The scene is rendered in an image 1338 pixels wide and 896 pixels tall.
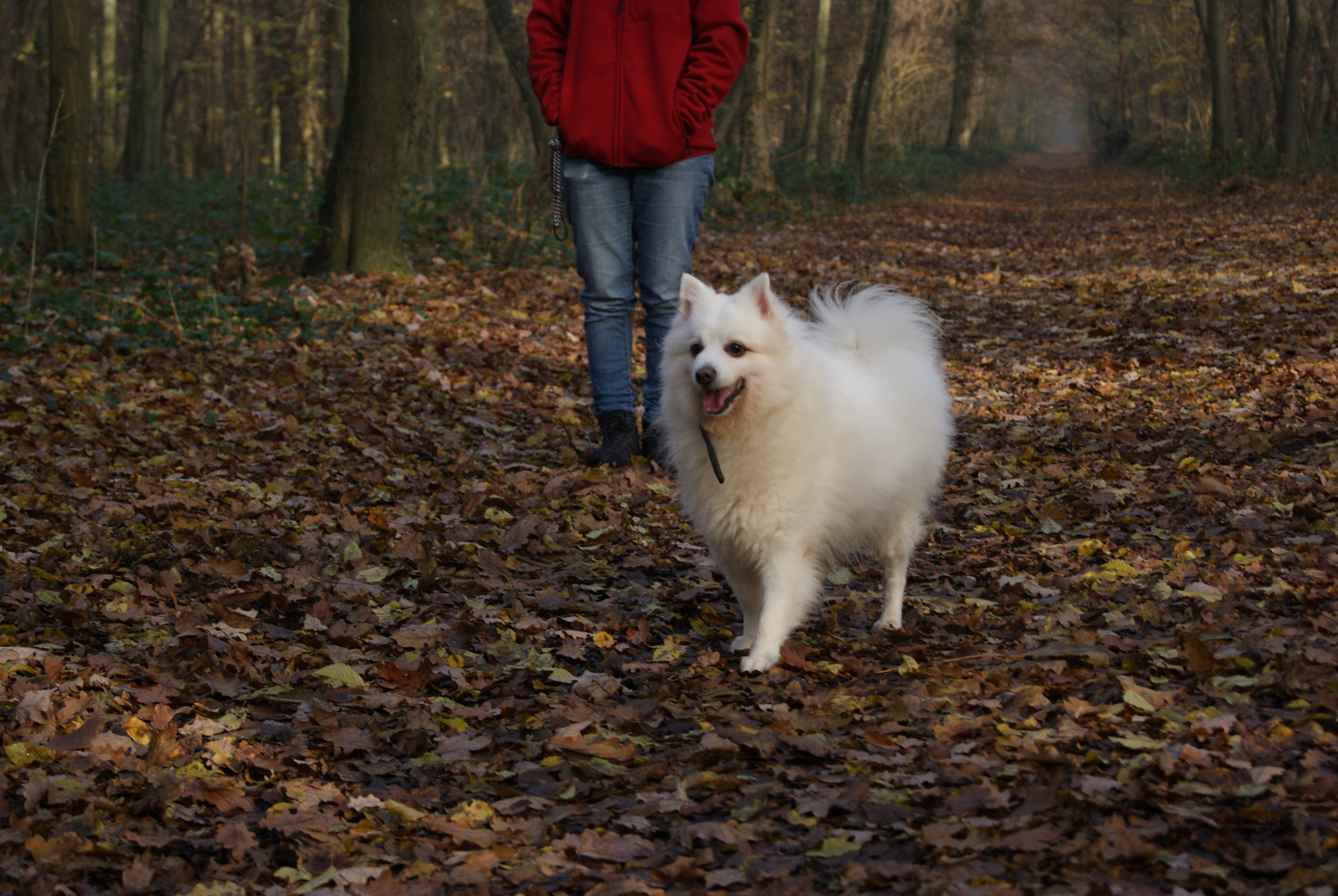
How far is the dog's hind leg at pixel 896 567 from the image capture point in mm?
A: 4223

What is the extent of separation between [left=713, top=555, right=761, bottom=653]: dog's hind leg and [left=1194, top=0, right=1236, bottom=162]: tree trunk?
21.9m

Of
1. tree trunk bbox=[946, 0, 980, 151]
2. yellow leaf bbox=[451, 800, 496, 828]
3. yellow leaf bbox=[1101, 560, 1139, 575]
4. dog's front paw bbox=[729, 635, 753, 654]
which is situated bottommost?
yellow leaf bbox=[451, 800, 496, 828]

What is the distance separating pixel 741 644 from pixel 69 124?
9.65 m

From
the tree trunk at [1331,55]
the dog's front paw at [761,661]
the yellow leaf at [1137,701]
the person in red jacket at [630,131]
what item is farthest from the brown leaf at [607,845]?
the tree trunk at [1331,55]

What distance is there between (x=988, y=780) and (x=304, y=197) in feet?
44.7

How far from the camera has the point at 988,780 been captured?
108 inches

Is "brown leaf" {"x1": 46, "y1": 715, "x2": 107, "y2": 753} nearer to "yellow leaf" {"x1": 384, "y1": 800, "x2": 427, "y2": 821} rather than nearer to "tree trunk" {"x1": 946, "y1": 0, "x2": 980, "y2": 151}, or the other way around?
"yellow leaf" {"x1": 384, "y1": 800, "x2": 427, "y2": 821}

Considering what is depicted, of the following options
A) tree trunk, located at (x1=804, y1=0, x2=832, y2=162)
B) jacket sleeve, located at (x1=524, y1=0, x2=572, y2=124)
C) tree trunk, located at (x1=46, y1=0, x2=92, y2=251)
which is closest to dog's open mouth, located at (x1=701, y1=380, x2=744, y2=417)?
jacket sleeve, located at (x1=524, y1=0, x2=572, y2=124)

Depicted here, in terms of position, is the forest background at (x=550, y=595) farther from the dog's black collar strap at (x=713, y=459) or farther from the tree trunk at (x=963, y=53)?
the tree trunk at (x=963, y=53)

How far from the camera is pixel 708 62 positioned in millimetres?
5547

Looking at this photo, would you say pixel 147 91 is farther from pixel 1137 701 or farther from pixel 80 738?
pixel 1137 701

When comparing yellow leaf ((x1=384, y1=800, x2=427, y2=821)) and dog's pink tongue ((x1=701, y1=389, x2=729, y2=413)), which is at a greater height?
dog's pink tongue ((x1=701, y1=389, x2=729, y2=413))

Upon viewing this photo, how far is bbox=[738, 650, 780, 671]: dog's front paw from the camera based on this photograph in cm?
375

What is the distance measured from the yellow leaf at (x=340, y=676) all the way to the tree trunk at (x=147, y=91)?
21.3 m
